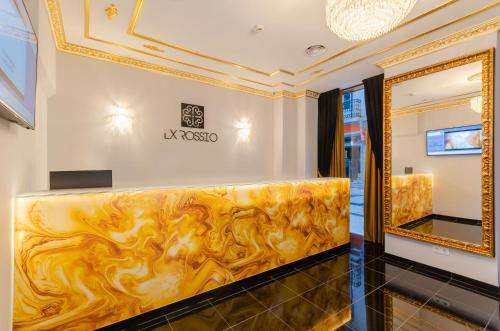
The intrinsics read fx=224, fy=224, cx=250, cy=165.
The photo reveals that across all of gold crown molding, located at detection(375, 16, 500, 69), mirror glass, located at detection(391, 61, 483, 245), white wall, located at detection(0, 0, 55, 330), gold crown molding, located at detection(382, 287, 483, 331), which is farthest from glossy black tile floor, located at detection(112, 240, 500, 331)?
gold crown molding, located at detection(375, 16, 500, 69)

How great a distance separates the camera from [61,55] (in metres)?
3.17

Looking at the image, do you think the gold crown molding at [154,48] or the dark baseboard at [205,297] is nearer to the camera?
the dark baseboard at [205,297]

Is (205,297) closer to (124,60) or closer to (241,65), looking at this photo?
(241,65)

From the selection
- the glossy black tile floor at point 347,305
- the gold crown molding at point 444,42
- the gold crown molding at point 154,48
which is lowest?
the glossy black tile floor at point 347,305

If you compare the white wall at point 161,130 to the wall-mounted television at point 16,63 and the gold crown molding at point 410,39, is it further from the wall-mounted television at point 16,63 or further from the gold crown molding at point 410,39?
the wall-mounted television at point 16,63

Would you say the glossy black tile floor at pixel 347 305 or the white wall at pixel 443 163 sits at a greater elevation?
the white wall at pixel 443 163

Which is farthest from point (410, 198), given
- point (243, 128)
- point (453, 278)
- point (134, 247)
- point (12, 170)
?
point (12, 170)

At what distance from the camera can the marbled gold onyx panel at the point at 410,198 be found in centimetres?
340

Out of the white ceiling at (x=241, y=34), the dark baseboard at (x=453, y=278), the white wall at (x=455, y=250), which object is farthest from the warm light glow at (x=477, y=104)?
the dark baseboard at (x=453, y=278)

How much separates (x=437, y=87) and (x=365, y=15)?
2.30 m

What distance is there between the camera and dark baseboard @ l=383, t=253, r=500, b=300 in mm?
2643

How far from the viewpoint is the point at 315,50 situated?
3.38 meters

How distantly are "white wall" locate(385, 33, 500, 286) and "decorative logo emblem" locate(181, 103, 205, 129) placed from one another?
3320 mm

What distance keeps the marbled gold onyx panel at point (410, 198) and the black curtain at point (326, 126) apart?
5.36 feet
